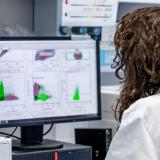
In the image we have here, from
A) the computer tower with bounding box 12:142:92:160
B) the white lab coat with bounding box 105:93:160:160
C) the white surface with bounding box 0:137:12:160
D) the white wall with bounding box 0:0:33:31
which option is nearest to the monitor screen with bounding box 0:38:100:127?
the computer tower with bounding box 12:142:92:160

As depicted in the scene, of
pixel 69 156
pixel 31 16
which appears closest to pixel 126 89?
pixel 69 156

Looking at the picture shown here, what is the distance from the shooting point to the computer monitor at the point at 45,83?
184 cm

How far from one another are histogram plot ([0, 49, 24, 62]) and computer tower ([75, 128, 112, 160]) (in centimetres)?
40

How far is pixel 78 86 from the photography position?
1.96m

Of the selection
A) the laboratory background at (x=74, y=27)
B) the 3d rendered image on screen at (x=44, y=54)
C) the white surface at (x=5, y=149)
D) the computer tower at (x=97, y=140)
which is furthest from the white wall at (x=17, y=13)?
the white surface at (x=5, y=149)

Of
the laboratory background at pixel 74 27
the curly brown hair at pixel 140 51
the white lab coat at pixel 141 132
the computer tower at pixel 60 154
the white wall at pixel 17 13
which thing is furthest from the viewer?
the white wall at pixel 17 13

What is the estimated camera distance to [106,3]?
2.40 meters

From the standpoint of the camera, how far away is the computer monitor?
1838 mm

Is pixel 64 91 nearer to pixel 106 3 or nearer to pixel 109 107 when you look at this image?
pixel 109 107

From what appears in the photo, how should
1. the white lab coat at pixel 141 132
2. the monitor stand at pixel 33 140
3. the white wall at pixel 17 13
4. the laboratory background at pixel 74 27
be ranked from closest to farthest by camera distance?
the white lab coat at pixel 141 132
the monitor stand at pixel 33 140
the laboratory background at pixel 74 27
the white wall at pixel 17 13

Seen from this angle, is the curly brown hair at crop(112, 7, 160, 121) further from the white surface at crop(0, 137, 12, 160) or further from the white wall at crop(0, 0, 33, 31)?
the white wall at crop(0, 0, 33, 31)

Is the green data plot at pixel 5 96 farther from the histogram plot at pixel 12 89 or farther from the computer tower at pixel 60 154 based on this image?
the computer tower at pixel 60 154

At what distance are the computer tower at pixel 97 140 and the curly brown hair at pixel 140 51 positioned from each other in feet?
2.12

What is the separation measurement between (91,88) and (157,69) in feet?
2.32
